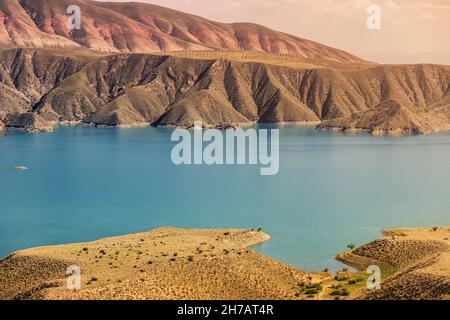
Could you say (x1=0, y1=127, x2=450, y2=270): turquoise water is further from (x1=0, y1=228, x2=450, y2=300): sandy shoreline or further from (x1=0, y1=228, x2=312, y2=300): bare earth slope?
(x1=0, y1=228, x2=312, y2=300): bare earth slope

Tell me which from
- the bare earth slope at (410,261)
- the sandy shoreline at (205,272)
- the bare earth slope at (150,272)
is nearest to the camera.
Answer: the bare earth slope at (410,261)

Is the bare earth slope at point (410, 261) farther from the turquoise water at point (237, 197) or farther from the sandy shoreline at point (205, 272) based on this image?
the turquoise water at point (237, 197)

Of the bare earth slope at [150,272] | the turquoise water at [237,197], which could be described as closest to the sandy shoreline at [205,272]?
the bare earth slope at [150,272]

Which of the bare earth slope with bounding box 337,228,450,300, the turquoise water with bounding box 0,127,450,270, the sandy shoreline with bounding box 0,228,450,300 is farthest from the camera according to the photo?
the turquoise water with bounding box 0,127,450,270

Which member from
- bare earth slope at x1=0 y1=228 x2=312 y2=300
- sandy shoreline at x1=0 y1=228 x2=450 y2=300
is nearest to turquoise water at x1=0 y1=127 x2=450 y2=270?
sandy shoreline at x1=0 y1=228 x2=450 y2=300
